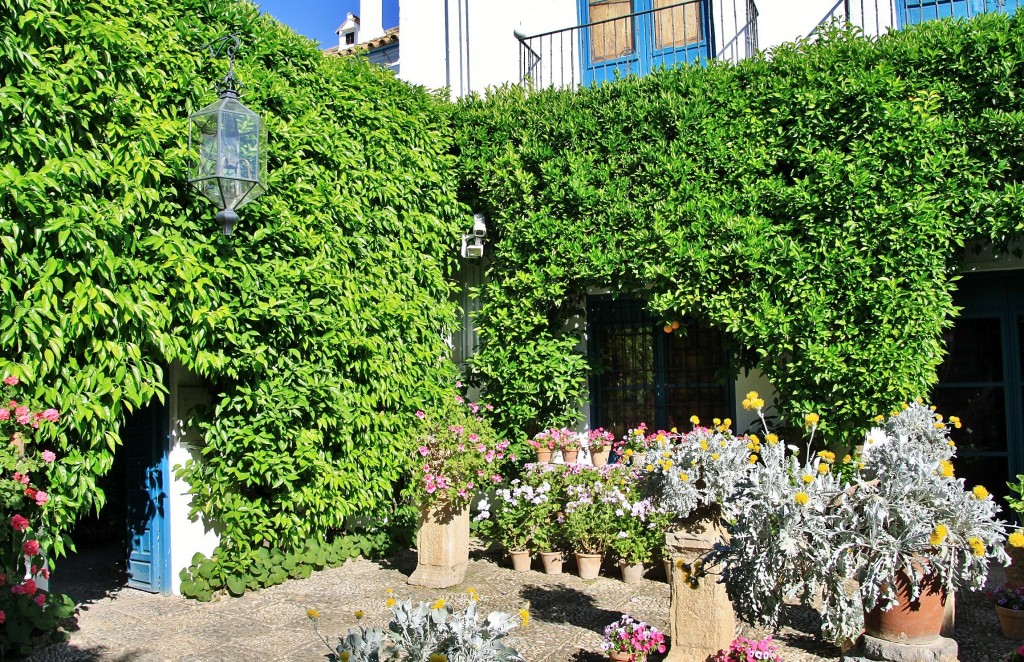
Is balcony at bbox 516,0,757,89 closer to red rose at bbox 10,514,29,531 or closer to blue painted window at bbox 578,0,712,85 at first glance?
blue painted window at bbox 578,0,712,85

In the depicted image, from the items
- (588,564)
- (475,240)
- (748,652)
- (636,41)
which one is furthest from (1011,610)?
(636,41)

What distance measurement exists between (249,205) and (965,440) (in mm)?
6585

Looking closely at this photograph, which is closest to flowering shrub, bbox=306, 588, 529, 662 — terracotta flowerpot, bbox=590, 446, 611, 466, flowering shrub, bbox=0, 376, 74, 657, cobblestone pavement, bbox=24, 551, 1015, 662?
cobblestone pavement, bbox=24, 551, 1015, 662

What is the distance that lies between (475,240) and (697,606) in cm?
447

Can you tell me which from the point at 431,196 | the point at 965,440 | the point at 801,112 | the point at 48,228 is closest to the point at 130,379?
the point at 48,228

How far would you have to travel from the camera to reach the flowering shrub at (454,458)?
6176 millimetres

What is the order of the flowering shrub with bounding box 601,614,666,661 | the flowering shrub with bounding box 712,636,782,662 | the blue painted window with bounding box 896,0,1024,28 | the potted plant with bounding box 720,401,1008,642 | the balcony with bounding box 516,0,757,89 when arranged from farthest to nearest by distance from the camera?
the balcony with bounding box 516,0,757,89 → the blue painted window with bounding box 896,0,1024,28 → the flowering shrub with bounding box 601,614,666,661 → the flowering shrub with bounding box 712,636,782,662 → the potted plant with bounding box 720,401,1008,642

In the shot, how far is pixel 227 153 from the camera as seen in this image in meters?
4.93

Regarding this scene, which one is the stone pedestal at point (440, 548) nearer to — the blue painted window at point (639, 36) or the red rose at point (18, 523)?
the red rose at point (18, 523)

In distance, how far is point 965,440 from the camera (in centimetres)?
711

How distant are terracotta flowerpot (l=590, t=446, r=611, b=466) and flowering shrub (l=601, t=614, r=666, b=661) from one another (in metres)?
3.27

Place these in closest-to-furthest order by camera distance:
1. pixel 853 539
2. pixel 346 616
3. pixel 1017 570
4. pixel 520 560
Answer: pixel 853 539
pixel 1017 570
pixel 346 616
pixel 520 560

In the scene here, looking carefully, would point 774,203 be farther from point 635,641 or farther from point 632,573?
point 635,641

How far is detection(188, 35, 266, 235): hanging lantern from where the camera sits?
4.88 m
